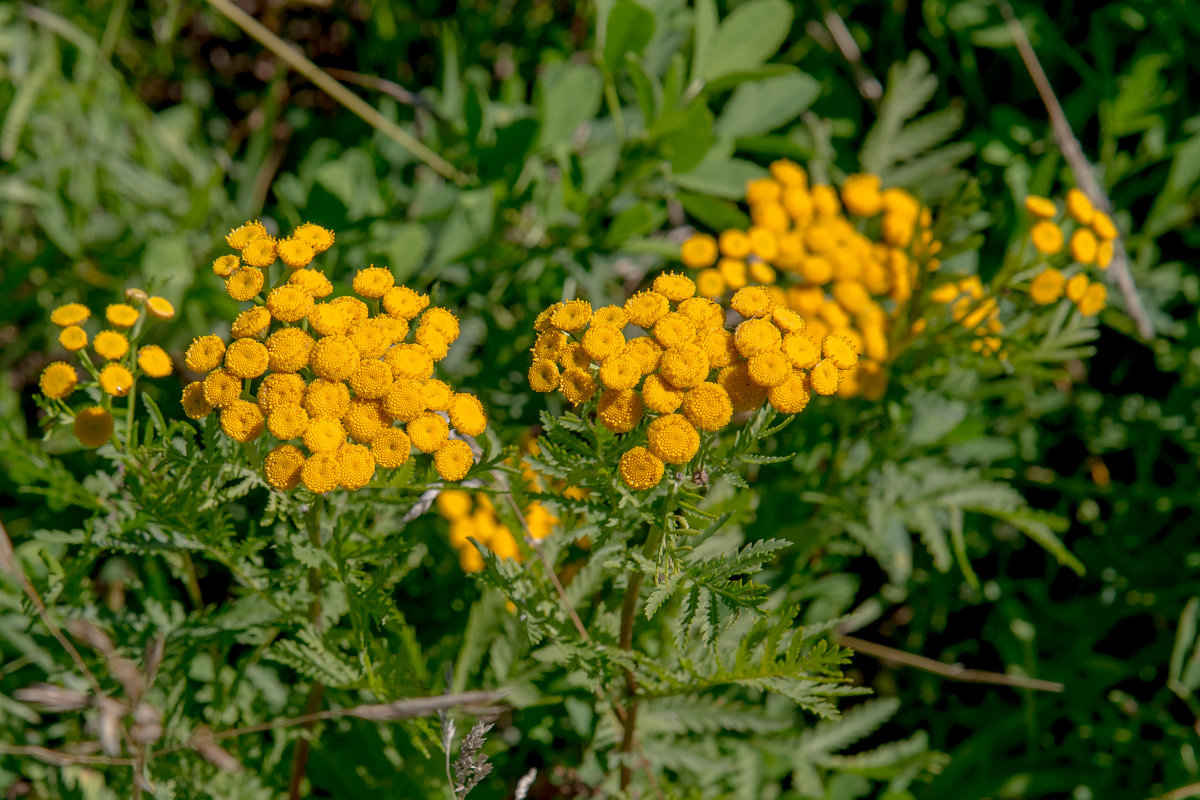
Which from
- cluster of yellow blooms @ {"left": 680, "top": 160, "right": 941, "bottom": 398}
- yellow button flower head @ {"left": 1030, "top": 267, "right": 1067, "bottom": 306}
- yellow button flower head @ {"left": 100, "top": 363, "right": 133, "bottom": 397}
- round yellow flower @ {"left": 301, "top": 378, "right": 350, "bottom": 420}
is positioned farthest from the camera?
cluster of yellow blooms @ {"left": 680, "top": 160, "right": 941, "bottom": 398}

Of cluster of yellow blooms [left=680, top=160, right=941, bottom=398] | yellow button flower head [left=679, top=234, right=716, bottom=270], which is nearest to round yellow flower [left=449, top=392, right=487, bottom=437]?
cluster of yellow blooms [left=680, top=160, right=941, bottom=398]

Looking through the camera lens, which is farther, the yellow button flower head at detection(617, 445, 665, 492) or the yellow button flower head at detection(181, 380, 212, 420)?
the yellow button flower head at detection(181, 380, 212, 420)

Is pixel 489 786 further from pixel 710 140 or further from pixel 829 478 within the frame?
pixel 710 140

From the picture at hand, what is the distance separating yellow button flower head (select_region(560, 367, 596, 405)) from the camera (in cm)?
204

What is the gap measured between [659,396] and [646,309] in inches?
9.4

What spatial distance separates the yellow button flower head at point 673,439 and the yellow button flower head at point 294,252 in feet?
3.02

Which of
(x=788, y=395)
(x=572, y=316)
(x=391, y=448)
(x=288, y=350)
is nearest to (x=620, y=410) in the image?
(x=572, y=316)

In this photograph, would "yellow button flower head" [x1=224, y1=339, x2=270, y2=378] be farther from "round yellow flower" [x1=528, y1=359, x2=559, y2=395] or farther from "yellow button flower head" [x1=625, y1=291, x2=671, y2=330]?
"yellow button flower head" [x1=625, y1=291, x2=671, y2=330]

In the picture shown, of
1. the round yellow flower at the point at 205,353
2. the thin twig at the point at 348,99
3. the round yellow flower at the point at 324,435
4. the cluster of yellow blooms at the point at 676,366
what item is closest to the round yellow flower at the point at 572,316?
the cluster of yellow blooms at the point at 676,366

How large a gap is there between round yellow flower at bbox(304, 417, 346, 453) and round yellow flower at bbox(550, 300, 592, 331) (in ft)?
1.72

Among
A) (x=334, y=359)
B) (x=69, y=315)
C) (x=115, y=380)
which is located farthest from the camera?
(x=69, y=315)

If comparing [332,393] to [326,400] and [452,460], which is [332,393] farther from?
[452,460]

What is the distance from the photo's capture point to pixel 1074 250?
309 centimetres

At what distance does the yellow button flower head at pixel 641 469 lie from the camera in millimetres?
1909
